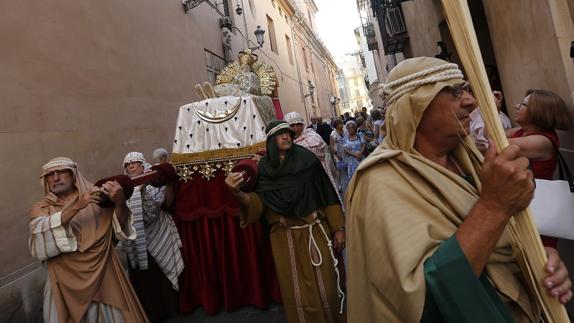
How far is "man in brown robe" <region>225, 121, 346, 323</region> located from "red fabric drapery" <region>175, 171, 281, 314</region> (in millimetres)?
970

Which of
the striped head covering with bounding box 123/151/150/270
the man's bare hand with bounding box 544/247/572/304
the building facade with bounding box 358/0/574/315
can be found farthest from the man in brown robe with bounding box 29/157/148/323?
the building facade with bounding box 358/0/574/315

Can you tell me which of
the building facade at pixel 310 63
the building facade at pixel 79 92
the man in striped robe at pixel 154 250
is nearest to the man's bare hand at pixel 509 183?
the man in striped robe at pixel 154 250

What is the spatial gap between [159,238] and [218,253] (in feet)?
2.07

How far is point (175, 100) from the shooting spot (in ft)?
25.0

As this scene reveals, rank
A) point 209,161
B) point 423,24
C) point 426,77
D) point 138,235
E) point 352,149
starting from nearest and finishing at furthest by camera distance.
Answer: point 426,77 → point 138,235 → point 209,161 → point 352,149 → point 423,24

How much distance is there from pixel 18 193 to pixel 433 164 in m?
3.91

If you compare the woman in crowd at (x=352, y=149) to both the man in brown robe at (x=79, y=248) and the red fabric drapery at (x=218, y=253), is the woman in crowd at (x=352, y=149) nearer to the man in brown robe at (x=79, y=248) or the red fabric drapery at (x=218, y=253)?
the red fabric drapery at (x=218, y=253)

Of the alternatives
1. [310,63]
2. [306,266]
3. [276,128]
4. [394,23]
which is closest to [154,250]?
[306,266]

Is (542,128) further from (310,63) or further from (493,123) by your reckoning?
(310,63)

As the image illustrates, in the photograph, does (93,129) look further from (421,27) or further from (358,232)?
(421,27)

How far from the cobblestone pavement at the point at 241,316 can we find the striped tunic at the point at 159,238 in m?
0.37

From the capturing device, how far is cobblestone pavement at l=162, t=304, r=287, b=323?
344 centimetres

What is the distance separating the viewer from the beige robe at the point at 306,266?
268cm

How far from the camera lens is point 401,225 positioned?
106 cm
